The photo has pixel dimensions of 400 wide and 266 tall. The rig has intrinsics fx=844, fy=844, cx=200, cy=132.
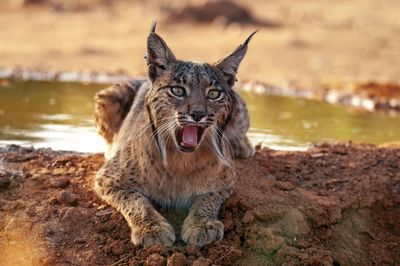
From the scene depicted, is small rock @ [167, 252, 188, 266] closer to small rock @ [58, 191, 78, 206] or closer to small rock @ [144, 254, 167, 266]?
small rock @ [144, 254, 167, 266]

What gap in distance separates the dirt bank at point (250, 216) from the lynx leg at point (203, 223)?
0.25ft

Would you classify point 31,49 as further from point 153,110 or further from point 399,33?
point 153,110

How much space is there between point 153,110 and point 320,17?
742 inches

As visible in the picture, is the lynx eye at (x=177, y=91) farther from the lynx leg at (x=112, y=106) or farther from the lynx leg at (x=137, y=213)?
the lynx leg at (x=112, y=106)

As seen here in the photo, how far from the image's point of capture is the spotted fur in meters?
5.77

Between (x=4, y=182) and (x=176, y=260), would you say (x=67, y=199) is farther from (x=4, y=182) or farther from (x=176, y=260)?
(x=176, y=260)

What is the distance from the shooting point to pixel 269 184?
702 centimetres

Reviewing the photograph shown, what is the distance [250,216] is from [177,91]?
1.11 m

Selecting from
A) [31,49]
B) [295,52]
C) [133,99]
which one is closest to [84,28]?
[31,49]

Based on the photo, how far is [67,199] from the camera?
6387 millimetres

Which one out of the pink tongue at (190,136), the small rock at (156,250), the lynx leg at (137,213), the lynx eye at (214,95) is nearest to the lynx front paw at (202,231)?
the lynx leg at (137,213)

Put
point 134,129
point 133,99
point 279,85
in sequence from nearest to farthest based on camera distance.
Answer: point 134,129
point 133,99
point 279,85

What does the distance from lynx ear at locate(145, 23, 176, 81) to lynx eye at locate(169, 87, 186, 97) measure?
0.82 feet

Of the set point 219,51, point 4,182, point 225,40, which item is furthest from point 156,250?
point 225,40
